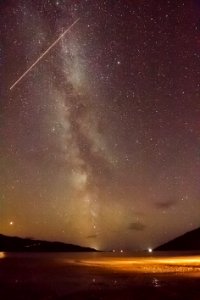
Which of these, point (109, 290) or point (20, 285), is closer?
point (109, 290)

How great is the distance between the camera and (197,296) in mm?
16031

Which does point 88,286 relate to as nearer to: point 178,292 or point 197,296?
point 178,292

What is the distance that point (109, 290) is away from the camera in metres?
18.5

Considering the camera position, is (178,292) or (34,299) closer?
(34,299)

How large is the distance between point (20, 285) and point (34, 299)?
5.61 meters

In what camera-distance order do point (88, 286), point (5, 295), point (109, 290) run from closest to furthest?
point (5, 295) → point (109, 290) → point (88, 286)

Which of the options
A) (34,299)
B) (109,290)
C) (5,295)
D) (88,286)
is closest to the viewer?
(34,299)

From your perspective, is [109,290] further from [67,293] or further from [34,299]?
[34,299]

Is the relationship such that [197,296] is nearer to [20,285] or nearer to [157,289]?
[157,289]

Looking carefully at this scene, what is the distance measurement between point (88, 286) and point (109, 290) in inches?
89.8

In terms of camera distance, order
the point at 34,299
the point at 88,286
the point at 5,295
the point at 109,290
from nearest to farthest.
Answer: the point at 34,299 < the point at 5,295 < the point at 109,290 < the point at 88,286

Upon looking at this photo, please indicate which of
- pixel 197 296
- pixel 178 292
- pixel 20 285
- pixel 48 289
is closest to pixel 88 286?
pixel 48 289

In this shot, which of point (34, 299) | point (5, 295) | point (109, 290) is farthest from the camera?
point (109, 290)

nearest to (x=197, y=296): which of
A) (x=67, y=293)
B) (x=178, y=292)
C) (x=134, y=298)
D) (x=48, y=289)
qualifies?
(x=178, y=292)
